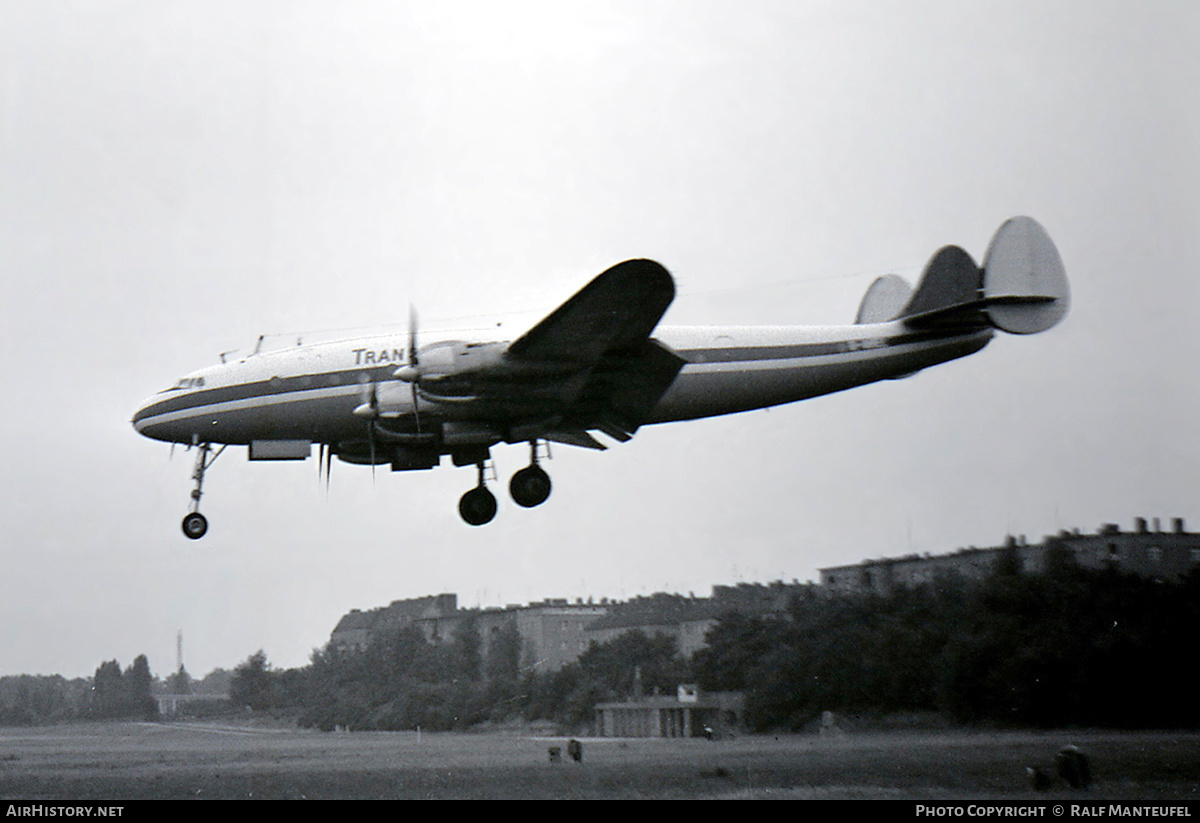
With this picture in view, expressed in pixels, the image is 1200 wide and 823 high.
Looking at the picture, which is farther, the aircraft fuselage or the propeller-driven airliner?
the aircraft fuselage

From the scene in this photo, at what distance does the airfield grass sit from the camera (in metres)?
24.0

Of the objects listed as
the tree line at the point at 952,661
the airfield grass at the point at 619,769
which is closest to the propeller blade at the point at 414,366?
the airfield grass at the point at 619,769

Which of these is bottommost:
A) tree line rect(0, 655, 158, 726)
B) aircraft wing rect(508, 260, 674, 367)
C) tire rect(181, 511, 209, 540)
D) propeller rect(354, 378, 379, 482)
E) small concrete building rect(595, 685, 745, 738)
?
small concrete building rect(595, 685, 745, 738)

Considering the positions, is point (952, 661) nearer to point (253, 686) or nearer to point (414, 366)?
point (414, 366)

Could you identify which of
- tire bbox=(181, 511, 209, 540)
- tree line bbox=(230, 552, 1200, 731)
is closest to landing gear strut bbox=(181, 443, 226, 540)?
tire bbox=(181, 511, 209, 540)

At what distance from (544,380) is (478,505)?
3.85 m

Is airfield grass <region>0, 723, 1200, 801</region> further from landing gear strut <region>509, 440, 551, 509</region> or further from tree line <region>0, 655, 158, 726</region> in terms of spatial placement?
landing gear strut <region>509, 440, 551, 509</region>

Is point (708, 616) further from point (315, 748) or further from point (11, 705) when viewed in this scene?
point (11, 705)

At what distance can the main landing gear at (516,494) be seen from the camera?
67.9 ft

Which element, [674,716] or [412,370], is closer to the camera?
[412,370]

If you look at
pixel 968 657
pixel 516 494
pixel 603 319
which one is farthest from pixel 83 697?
pixel 968 657

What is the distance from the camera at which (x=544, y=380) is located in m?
18.5

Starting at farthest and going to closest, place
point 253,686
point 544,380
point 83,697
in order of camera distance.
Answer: point 253,686
point 83,697
point 544,380
